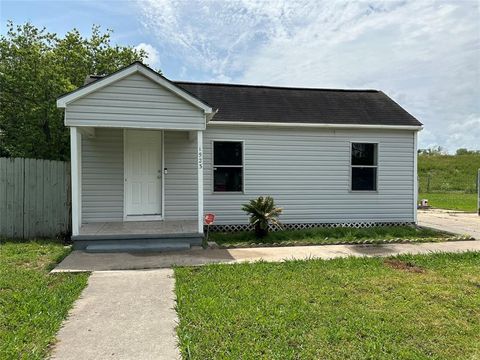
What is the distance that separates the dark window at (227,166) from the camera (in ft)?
32.0

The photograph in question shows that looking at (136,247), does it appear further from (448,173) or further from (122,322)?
(448,173)

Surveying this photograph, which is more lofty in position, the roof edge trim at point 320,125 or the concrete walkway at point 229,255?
the roof edge trim at point 320,125

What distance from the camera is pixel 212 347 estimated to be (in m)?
3.33

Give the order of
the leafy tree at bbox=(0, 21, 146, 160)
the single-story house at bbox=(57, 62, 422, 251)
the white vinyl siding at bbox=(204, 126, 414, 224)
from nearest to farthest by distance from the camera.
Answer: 1. the single-story house at bbox=(57, 62, 422, 251)
2. the white vinyl siding at bbox=(204, 126, 414, 224)
3. the leafy tree at bbox=(0, 21, 146, 160)

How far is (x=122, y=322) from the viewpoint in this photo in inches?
155

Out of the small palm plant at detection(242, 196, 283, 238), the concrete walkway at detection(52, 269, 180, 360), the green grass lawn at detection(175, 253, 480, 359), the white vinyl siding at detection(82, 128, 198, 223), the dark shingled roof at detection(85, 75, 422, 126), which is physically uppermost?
the dark shingled roof at detection(85, 75, 422, 126)

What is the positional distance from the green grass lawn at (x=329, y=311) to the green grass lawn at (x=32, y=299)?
Result: 1310 mm

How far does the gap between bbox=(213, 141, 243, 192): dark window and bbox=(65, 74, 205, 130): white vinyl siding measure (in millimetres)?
2194

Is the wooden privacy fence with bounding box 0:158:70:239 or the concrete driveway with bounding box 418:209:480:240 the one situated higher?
the wooden privacy fence with bounding box 0:158:70:239

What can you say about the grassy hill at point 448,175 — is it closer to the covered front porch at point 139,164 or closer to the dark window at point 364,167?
the dark window at point 364,167

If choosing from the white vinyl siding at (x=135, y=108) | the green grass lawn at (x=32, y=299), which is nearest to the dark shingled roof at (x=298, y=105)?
the white vinyl siding at (x=135, y=108)

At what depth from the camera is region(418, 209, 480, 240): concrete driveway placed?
1045cm

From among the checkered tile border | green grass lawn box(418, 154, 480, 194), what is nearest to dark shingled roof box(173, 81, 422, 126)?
the checkered tile border

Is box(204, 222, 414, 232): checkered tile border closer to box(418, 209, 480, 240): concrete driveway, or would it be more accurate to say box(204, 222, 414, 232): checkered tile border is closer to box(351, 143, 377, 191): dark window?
box(351, 143, 377, 191): dark window
